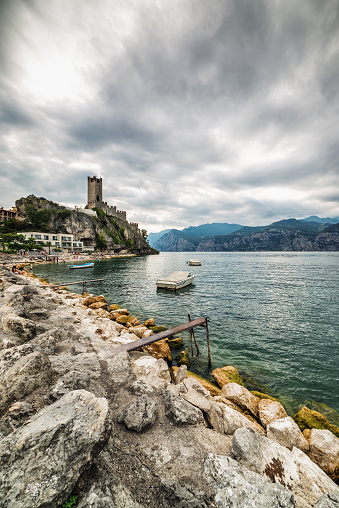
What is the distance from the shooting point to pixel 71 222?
3954 inches

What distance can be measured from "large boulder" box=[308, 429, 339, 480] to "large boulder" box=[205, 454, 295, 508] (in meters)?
3.31

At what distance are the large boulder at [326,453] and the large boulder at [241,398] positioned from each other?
5.92 feet

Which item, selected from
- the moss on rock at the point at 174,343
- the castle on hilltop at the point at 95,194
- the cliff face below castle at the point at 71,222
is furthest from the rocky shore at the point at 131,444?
the castle on hilltop at the point at 95,194

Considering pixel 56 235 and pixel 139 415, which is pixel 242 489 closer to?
pixel 139 415

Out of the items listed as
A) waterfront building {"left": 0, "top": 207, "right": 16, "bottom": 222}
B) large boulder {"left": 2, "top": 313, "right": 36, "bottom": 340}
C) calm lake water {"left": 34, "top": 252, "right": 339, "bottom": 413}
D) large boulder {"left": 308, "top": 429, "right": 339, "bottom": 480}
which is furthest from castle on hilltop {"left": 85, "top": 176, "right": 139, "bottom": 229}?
large boulder {"left": 308, "top": 429, "right": 339, "bottom": 480}

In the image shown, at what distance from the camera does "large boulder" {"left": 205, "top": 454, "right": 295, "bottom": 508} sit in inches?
112

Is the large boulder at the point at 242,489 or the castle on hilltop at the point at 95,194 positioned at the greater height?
the castle on hilltop at the point at 95,194

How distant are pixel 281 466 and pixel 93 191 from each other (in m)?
140

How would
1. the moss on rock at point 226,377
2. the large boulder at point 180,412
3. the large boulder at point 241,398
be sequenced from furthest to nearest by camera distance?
the moss on rock at point 226,377 < the large boulder at point 241,398 < the large boulder at point 180,412

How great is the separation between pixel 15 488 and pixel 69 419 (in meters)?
0.75

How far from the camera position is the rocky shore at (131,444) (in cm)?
250

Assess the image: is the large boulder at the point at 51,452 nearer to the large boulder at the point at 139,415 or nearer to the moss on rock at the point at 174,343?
the large boulder at the point at 139,415

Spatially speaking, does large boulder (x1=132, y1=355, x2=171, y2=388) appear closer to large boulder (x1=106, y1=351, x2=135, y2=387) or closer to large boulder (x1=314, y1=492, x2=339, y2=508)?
large boulder (x1=106, y1=351, x2=135, y2=387)

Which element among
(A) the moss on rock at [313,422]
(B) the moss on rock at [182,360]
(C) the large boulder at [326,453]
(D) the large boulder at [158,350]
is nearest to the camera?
(C) the large boulder at [326,453]
